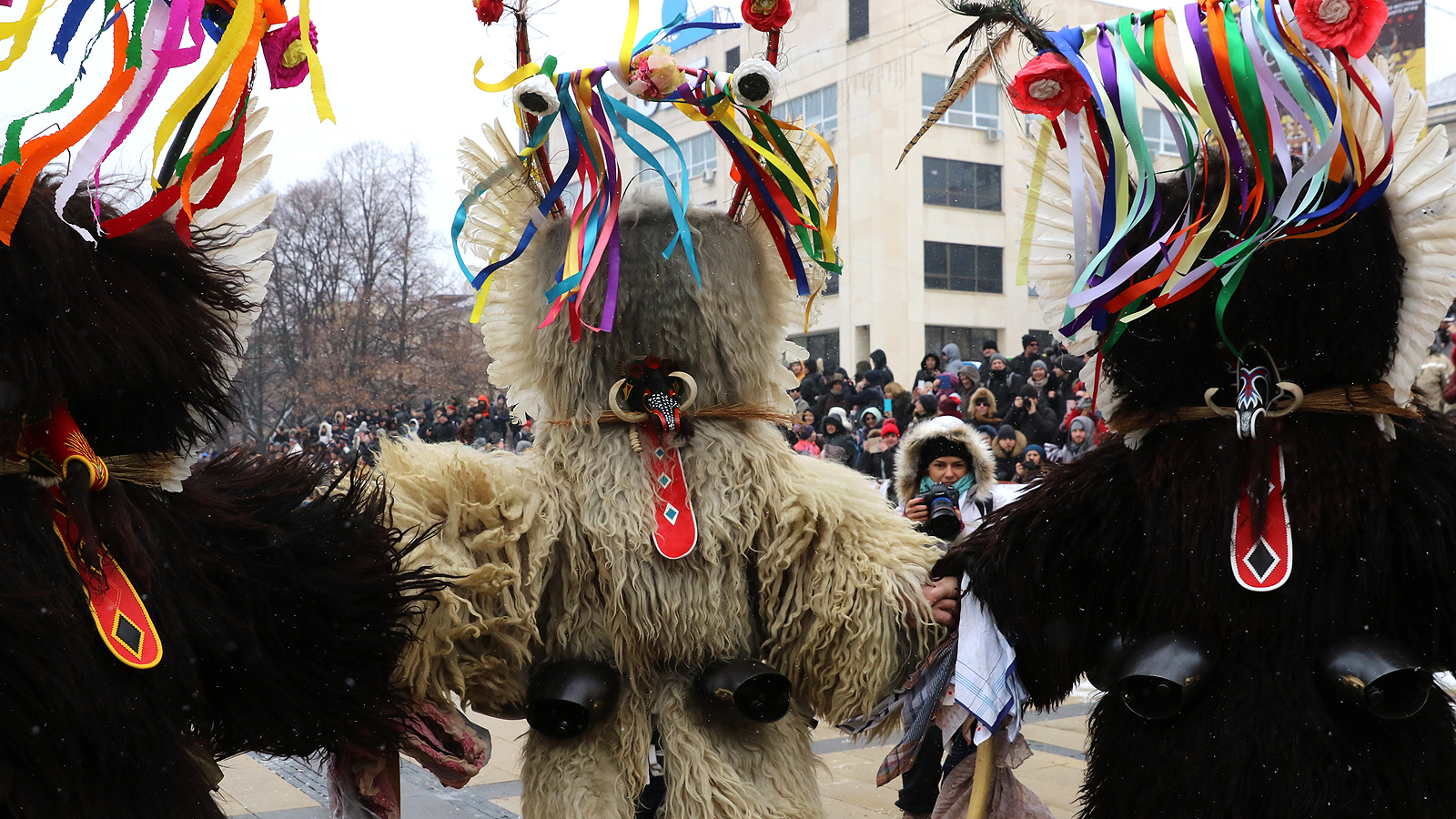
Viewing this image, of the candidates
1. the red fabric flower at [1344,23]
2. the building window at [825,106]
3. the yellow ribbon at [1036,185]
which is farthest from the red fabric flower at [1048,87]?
the building window at [825,106]

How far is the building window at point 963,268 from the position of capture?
2511cm

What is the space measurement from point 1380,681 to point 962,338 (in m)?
24.1

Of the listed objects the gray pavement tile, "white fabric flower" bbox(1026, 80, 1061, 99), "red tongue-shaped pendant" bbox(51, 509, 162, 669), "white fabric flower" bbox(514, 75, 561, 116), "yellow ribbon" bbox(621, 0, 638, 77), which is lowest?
the gray pavement tile

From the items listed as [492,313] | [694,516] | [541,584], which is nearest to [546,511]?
[541,584]

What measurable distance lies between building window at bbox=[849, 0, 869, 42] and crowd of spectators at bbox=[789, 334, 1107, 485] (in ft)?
31.9

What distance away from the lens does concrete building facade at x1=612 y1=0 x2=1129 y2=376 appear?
22203mm

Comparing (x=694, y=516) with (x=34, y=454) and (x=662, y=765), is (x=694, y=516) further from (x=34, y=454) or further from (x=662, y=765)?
(x=34, y=454)

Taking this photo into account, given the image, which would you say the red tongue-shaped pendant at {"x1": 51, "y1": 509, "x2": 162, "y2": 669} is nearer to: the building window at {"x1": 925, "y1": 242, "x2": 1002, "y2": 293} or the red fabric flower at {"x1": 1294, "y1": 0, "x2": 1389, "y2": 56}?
the red fabric flower at {"x1": 1294, "y1": 0, "x2": 1389, "y2": 56}

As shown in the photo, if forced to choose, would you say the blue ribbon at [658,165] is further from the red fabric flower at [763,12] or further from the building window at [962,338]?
the building window at [962,338]

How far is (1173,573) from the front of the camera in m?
2.46

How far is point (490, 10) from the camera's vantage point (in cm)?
290

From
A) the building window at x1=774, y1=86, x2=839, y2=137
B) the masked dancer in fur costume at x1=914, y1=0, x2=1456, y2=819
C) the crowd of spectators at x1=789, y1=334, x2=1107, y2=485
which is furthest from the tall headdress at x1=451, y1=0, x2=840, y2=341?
the building window at x1=774, y1=86, x2=839, y2=137

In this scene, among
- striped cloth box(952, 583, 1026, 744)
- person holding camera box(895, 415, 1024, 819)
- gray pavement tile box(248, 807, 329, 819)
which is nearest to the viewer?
striped cloth box(952, 583, 1026, 744)

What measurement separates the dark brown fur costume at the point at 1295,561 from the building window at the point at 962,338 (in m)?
23.0
